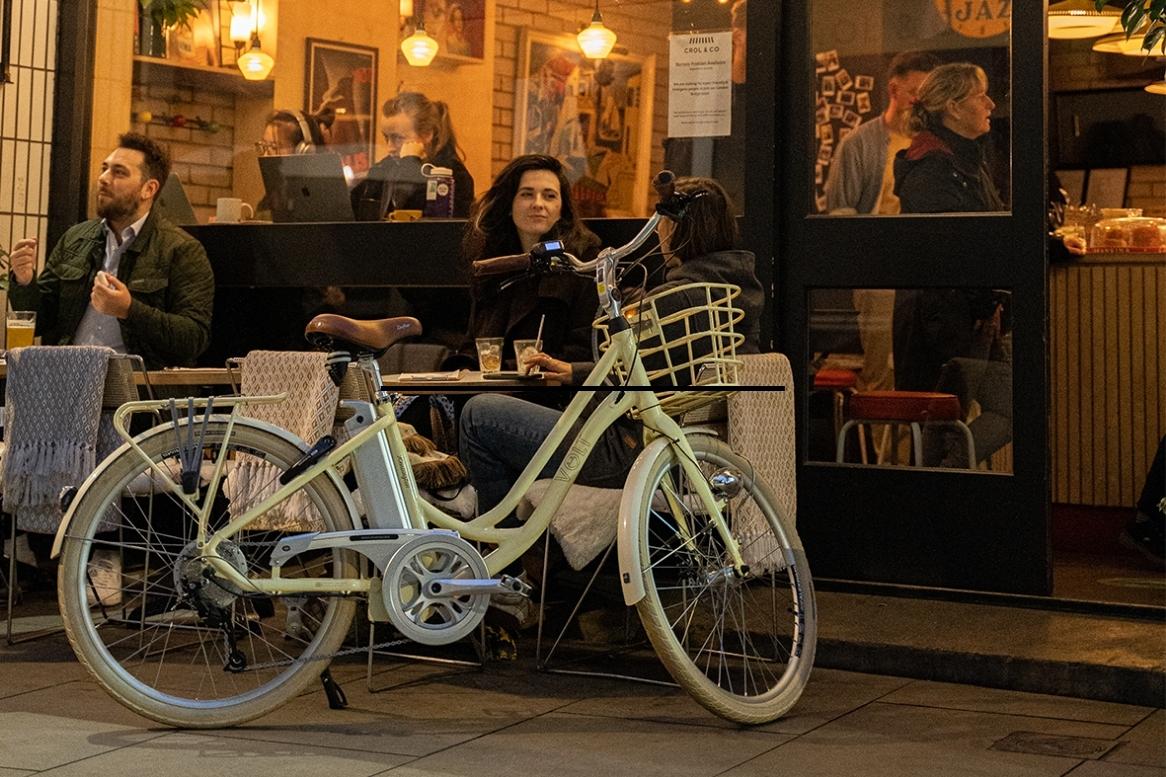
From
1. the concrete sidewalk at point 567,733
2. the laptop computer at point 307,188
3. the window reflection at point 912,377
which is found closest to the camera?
the concrete sidewalk at point 567,733

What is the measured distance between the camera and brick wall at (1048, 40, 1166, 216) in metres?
9.04

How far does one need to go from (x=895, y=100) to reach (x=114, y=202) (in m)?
2.79

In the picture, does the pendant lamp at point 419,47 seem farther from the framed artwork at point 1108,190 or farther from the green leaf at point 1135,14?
the framed artwork at point 1108,190

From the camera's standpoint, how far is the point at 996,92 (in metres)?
5.28

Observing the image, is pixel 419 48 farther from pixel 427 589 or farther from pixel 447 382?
pixel 427 589

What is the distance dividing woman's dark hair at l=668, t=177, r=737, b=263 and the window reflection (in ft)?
2.71

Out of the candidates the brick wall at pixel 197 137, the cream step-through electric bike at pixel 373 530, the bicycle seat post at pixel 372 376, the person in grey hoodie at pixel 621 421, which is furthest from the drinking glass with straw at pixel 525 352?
the brick wall at pixel 197 137

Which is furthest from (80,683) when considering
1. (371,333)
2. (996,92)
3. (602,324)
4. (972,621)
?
(996,92)

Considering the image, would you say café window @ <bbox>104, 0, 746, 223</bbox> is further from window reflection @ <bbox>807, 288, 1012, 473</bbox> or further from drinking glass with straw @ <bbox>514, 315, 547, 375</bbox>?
drinking glass with straw @ <bbox>514, 315, 547, 375</bbox>

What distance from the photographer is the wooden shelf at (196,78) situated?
674cm

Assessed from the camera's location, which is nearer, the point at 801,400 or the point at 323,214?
the point at 801,400

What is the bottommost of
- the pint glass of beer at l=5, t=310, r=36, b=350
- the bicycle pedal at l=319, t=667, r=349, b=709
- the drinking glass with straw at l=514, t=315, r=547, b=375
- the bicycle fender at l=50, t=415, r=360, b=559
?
the bicycle pedal at l=319, t=667, r=349, b=709

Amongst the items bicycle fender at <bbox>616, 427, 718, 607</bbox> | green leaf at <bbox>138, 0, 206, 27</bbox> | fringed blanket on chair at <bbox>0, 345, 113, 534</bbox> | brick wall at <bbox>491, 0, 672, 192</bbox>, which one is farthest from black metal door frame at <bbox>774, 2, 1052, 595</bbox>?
fringed blanket on chair at <bbox>0, 345, 113, 534</bbox>

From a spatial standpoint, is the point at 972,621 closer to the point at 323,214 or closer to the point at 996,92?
the point at 996,92
